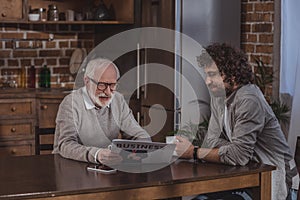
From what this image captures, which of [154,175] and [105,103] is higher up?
[105,103]

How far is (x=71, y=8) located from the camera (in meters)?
6.20

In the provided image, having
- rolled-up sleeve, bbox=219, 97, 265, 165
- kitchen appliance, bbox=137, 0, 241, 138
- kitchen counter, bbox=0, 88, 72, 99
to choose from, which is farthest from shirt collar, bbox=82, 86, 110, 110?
kitchen counter, bbox=0, 88, 72, 99

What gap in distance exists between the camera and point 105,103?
12.2 ft

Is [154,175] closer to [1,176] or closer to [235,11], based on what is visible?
[1,176]

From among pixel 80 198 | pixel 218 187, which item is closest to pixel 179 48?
pixel 218 187

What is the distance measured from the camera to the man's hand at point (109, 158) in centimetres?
325

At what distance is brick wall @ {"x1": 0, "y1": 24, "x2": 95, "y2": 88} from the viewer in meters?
6.03

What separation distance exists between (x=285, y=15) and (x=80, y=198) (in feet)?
8.85

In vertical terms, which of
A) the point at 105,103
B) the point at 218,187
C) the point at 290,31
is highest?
the point at 290,31

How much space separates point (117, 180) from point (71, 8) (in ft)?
11.4

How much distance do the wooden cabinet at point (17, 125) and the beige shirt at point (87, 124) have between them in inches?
73.5

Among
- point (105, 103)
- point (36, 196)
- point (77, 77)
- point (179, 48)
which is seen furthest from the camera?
point (77, 77)

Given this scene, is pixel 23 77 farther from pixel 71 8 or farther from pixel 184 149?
pixel 184 149

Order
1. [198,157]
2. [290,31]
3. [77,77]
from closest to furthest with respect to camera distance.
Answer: [198,157]
[290,31]
[77,77]
